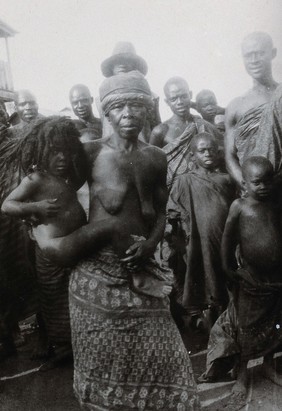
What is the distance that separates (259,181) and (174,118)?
5.56 ft

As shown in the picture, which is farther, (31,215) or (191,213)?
(191,213)

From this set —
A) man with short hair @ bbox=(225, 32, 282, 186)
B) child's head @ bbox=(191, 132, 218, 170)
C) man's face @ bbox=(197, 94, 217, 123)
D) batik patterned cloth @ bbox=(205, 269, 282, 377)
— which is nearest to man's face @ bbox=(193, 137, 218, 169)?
child's head @ bbox=(191, 132, 218, 170)

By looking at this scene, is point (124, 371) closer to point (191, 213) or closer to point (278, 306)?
point (278, 306)

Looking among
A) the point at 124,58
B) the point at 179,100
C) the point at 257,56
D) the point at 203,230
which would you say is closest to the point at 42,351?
the point at 203,230

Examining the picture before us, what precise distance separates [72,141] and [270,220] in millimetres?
1215

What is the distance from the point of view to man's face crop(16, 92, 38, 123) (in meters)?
4.20

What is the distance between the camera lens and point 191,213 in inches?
150

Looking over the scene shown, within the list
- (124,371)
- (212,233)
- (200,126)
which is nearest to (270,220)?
(212,233)

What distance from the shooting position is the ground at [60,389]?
2811 mm

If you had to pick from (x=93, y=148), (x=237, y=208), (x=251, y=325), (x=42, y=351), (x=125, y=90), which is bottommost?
(x=42, y=351)

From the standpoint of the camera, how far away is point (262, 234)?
9.46 ft

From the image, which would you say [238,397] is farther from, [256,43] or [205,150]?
[256,43]

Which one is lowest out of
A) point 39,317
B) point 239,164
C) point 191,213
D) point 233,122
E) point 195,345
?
point 195,345

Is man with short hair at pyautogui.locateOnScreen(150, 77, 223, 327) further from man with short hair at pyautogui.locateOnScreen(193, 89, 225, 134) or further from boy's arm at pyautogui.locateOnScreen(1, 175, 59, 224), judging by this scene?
boy's arm at pyautogui.locateOnScreen(1, 175, 59, 224)
